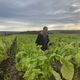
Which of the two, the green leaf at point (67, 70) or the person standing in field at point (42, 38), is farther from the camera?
the person standing in field at point (42, 38)

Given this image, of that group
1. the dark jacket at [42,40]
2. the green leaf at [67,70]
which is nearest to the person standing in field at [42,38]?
the dark jacket at [42,40]

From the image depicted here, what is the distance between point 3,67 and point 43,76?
594 centimetres

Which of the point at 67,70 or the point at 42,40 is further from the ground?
the point at 67,70

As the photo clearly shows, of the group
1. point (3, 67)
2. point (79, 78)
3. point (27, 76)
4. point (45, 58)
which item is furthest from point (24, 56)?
point (3, 67)

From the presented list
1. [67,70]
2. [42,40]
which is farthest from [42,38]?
[67,70]

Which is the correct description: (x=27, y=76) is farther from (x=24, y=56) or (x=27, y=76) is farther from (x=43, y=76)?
(x=24, y=56)

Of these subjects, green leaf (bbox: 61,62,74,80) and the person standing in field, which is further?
the person standing in field

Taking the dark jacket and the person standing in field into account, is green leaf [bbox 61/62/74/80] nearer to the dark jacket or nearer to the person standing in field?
the person standing in field

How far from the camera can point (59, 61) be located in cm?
581

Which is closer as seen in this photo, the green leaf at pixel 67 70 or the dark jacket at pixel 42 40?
the green leaf at pixel 67 70

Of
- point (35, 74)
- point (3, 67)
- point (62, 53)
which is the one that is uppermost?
point (62, 53)

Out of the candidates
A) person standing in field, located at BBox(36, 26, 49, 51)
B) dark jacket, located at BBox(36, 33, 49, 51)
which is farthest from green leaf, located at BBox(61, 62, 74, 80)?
dark jacket, located at BBox(36, 33, 49, 51)

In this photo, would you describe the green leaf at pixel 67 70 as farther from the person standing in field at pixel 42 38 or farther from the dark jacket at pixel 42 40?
the dark jacket at pixel 42 40

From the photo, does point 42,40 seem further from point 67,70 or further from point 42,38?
point 67,70
